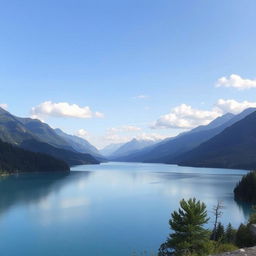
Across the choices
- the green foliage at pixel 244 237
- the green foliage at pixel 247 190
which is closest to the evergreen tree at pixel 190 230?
the green foliage at pixel 244 237

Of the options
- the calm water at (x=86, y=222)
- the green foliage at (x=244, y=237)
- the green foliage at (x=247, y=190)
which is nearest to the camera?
the green foliage at (x=244, y=237)

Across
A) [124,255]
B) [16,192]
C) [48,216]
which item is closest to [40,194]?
[16,192]

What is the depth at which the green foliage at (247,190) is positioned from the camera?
150500 millimetres

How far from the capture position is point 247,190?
153875 mm

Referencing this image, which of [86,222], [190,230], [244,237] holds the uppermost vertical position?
[190,230]

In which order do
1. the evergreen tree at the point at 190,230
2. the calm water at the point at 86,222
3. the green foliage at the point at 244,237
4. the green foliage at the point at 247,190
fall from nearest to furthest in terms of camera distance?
1. the evergreen tree at the point at 190,230
2. the green foliage at the point at 244,237
3. the calm water at the point at 86,222
4. the green foliage at the point at 247,190

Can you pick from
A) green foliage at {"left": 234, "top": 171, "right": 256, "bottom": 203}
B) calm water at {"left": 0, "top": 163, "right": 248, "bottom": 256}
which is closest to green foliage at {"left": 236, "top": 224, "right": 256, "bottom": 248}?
calm water at {"left": 0, "top": 163, "right": 248, "bottom": 256}

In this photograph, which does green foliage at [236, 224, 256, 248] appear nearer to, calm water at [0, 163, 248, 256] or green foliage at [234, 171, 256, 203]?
calm water at [0, 163, 248, 256]

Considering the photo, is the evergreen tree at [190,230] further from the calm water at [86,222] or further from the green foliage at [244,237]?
the calm water at [86,222]

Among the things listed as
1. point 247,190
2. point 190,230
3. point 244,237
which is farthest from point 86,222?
point 247,190

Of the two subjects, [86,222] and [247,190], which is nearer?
[86,222]

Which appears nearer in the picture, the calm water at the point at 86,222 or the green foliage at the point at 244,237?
the green foliage at the point at 244,237

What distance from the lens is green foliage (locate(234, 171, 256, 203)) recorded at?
15050 cm

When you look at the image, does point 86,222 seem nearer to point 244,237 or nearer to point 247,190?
point 244,237
